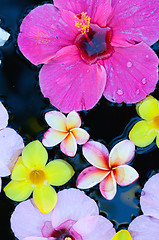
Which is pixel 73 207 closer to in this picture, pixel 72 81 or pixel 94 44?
pixel 72 81

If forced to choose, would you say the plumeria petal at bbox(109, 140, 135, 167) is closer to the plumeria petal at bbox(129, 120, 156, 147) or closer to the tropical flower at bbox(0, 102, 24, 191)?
the plumeria petal at bbox(129, 120, 156, 147)

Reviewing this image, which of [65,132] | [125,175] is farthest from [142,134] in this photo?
[65,132]

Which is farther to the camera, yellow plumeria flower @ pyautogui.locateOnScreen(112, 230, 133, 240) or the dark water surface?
the dark water surface

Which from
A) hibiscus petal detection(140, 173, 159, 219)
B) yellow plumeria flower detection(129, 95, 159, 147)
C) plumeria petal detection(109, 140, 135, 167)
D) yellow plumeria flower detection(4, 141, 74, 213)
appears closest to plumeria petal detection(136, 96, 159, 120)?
yellow plumeria flower detection(129, 95, 159, 147)

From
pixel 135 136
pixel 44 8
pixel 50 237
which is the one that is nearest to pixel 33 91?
pixel 44 8

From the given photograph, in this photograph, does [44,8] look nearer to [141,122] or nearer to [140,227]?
[141,122]

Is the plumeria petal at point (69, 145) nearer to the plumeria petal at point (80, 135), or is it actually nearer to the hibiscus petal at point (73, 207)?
the plumeria petal at point (80, 135)
